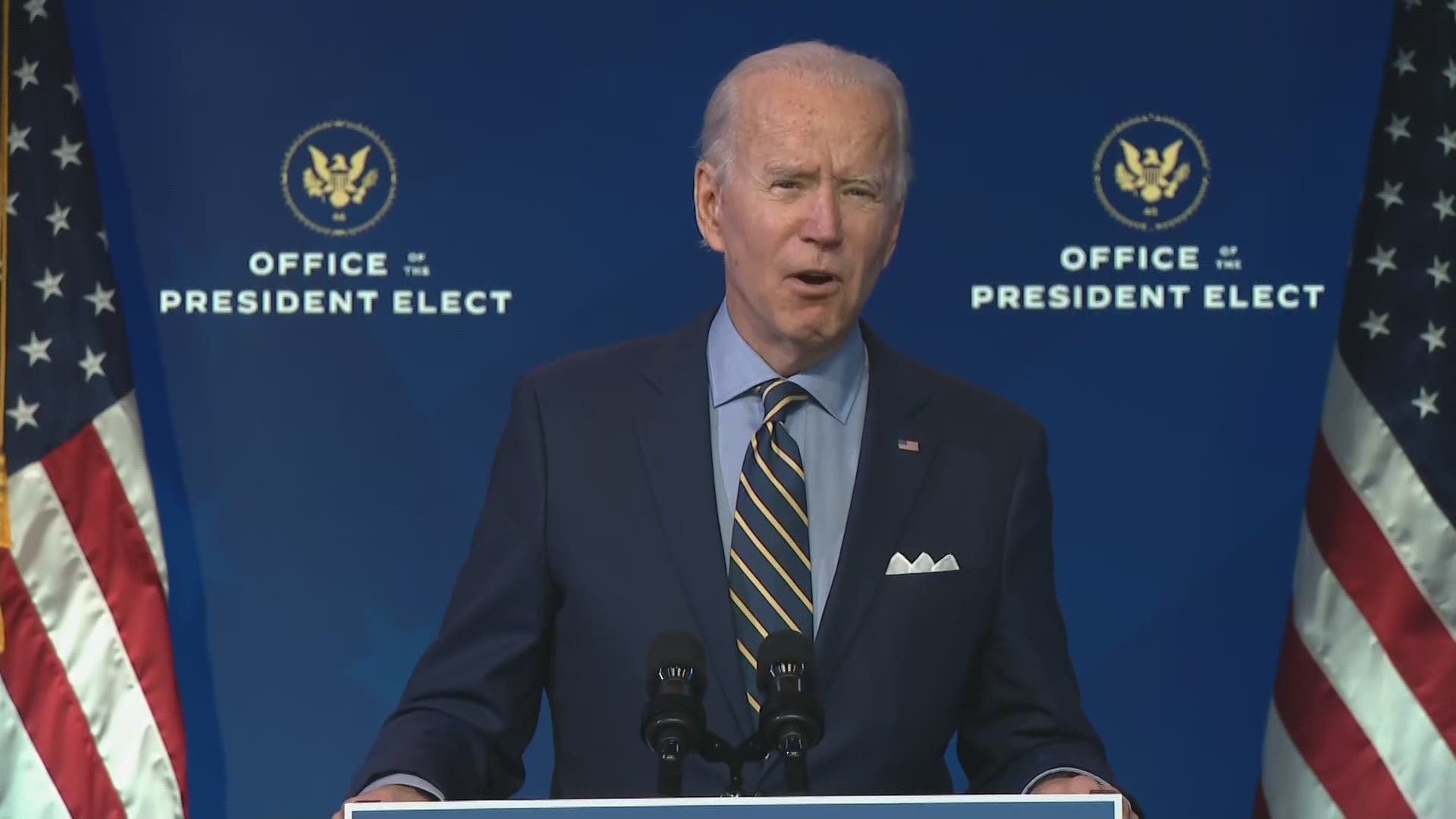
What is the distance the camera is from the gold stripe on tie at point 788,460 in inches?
92.1

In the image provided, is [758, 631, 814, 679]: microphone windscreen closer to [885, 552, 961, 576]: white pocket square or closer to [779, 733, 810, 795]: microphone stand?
[779, 733, 810, 795]: microphone stand

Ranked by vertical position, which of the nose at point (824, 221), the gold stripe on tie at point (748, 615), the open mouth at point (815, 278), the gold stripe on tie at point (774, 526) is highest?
the nose at point (824, 221)

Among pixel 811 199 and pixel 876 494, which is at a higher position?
pixel 811 199

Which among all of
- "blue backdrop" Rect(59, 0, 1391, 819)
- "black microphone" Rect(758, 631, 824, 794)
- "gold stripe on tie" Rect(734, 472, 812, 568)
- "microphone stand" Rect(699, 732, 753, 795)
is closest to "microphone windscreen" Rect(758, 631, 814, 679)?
"black microphone" Rect(758, 631, 824, 794)

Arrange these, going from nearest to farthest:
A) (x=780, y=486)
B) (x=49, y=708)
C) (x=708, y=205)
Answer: (x=780, y=486)
(x=708, y=205)
(x=49, y=708)

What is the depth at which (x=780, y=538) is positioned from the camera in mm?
2291

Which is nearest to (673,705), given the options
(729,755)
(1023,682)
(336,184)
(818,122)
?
(729,755)

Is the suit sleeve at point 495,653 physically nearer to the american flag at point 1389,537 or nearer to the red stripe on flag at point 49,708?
the red stripe on flag at point 49,708

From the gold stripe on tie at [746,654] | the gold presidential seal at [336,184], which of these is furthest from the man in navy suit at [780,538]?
the gold presidential seal at [336,184]

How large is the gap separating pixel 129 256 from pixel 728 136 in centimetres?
185

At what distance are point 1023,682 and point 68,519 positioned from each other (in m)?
2.07

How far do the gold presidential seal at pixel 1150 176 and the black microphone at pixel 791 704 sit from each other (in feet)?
7.33

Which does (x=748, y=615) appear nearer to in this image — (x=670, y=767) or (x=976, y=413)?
(x=976, y=413)

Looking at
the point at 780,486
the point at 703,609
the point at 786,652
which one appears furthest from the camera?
the point at 780,486
